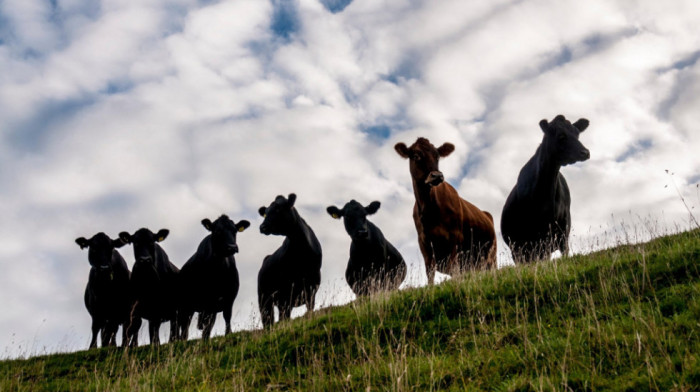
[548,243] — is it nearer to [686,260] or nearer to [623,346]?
[686,260]

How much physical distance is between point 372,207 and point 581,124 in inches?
206

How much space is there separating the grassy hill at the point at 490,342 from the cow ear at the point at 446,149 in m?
4.41

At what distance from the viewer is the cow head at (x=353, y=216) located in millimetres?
15062

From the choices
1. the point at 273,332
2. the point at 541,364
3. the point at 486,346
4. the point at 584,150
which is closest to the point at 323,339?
the point at 273,332

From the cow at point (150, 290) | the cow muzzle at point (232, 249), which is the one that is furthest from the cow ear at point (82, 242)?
the cow muzzle at point (232, 249)

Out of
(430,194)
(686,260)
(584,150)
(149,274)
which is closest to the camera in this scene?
Result: (686,260)

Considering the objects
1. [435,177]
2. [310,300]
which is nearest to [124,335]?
[310,300]

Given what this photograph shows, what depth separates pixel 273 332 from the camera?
425 inches

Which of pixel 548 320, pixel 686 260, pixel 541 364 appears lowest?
pixel 541 364

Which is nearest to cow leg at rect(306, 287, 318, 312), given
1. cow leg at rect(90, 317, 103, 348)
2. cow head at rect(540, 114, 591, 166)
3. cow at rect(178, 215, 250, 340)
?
cow at rect(178, 215, 250, 340)

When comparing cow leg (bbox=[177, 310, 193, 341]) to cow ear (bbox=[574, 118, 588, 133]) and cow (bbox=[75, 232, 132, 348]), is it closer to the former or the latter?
cow (bbox=[75, 232, 132, 348])

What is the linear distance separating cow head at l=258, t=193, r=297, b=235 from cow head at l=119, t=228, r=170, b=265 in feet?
8.89

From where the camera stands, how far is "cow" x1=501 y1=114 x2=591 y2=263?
42.7 ft

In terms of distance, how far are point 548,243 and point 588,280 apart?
3.57 m
